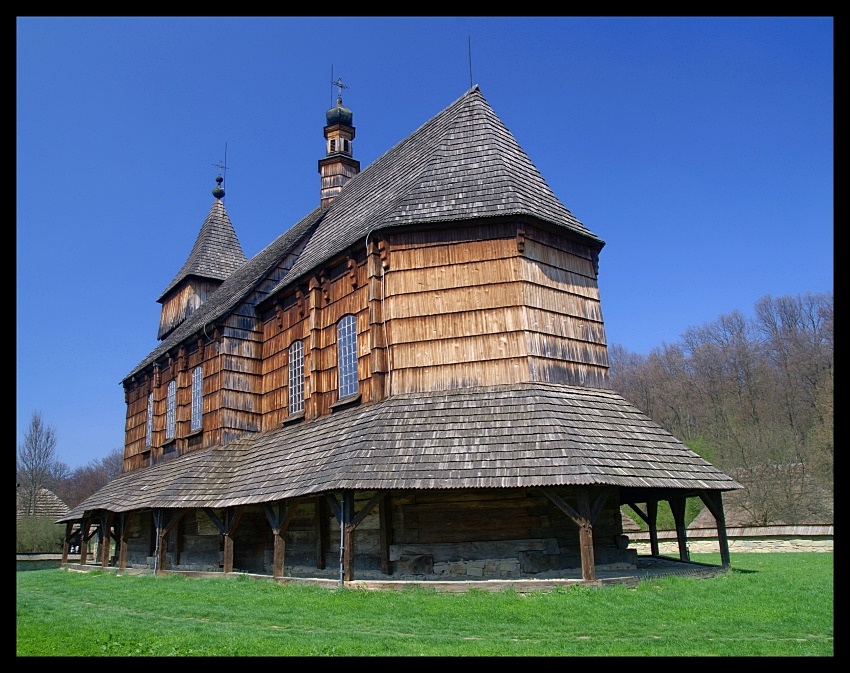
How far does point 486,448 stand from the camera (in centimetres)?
1306

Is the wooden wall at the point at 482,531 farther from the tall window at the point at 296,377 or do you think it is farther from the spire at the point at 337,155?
the spire at the point at 337,155

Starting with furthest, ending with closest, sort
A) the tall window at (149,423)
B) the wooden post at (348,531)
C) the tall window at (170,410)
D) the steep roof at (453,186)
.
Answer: the tall window at (149,423)
the tall window at (170,410)
the steep roof at (453,186)
the wooden post at (348,531)

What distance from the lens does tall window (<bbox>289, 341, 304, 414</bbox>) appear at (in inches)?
767

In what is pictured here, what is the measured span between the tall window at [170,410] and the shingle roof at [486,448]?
867cm

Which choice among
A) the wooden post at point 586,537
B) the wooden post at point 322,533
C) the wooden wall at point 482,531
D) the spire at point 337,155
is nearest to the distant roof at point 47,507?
the spire at point 337,155

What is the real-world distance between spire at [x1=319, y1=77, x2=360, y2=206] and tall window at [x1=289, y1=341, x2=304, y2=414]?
8.84 meters

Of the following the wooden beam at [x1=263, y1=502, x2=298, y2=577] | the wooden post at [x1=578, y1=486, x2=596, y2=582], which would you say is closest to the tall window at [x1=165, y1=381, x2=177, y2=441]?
the wooden beam at [x1=263, y1=502, x2=298, y2=577]

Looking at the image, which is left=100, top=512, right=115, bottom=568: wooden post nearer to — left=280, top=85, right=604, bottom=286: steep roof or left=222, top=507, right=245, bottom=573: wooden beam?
left=222, top=507, right=245, bottom=573: wooden beam

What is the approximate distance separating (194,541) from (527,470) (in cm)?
1149

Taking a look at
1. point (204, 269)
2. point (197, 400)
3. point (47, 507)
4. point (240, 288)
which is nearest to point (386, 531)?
point (197, 400)

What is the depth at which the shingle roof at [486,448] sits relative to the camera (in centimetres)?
1244

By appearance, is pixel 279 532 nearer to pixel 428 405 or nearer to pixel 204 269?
pixel 428 405

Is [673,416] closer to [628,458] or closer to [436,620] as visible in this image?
[628,458]
